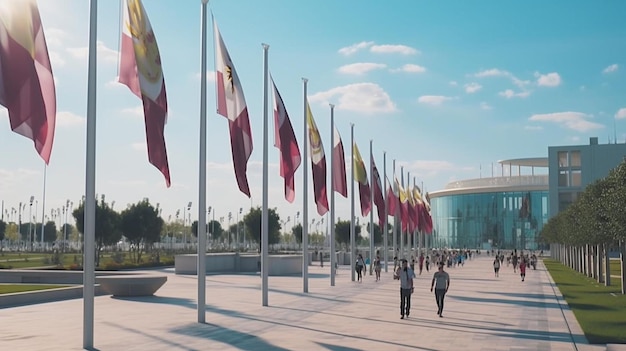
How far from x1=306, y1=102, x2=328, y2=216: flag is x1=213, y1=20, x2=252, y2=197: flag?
8642mm

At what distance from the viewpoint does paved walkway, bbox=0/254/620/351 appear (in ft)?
51.9

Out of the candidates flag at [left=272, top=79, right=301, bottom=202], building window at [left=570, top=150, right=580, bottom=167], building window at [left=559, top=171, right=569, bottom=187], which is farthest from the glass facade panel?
flag at [left=272, top=79, right=301, bottom=202]

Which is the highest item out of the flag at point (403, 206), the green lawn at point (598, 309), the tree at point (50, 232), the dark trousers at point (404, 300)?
the flag at point (403, 206)

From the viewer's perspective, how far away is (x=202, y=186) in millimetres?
20078

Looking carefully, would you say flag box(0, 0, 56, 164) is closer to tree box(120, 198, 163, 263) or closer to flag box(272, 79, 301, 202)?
flag box(272, 79, 301, 202)

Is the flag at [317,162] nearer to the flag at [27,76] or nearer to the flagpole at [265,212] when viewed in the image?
the flagpole at [265,212]

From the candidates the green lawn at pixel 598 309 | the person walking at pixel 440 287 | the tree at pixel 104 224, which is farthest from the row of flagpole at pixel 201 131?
the tree at pixel 104 224

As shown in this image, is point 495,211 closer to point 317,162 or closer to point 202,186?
point 317,162

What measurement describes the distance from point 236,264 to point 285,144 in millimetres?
28896

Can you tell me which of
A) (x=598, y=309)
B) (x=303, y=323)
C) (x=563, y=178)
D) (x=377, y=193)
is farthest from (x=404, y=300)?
(x=563, y=178)

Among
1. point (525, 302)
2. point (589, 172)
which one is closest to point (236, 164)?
point (525, 302)

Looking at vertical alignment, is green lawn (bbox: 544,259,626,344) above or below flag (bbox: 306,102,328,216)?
below

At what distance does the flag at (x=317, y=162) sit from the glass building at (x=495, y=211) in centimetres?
9586

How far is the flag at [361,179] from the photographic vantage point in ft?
123
